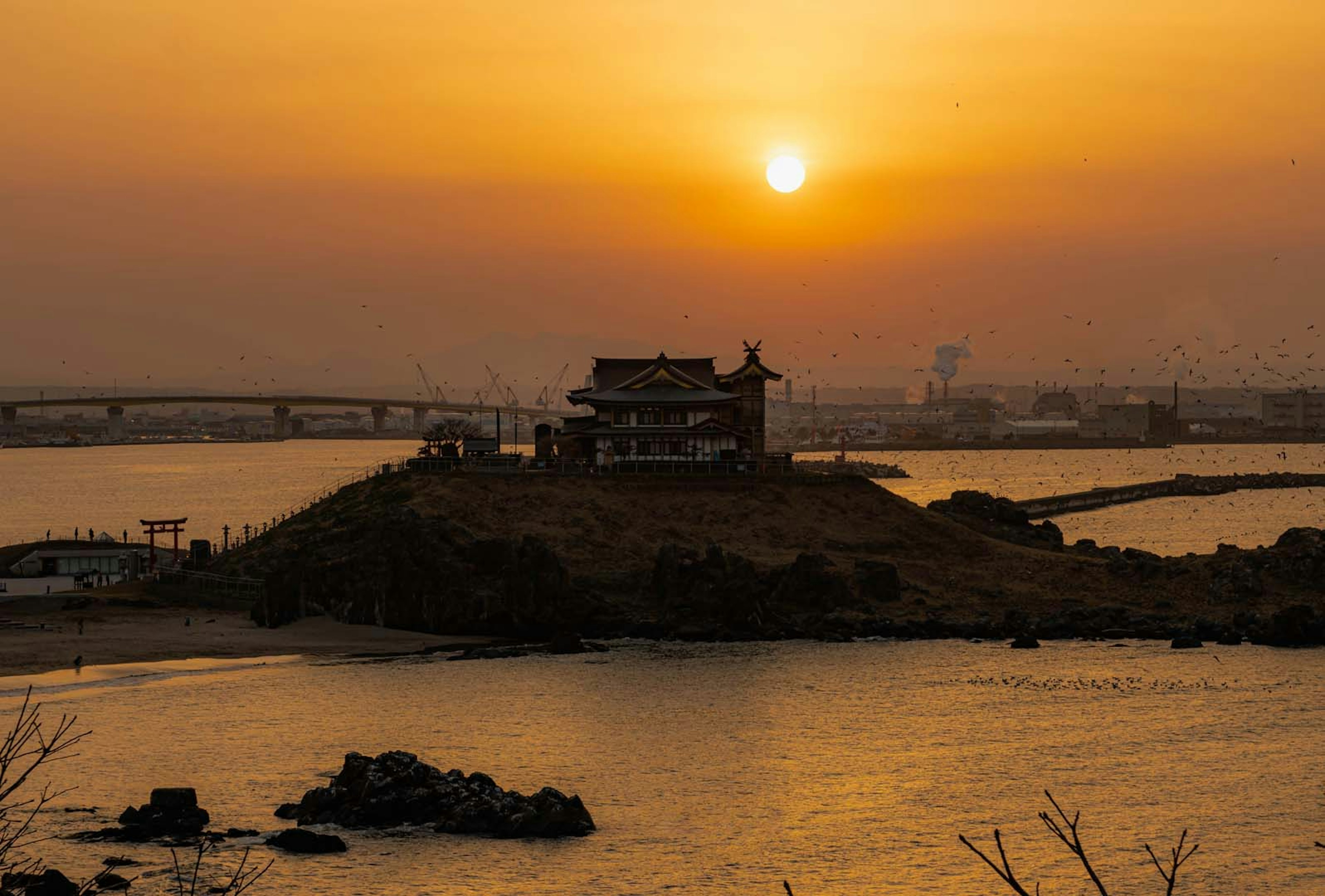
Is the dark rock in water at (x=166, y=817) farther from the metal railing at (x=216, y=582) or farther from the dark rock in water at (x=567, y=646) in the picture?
the metal railing at (x=216, y=582)

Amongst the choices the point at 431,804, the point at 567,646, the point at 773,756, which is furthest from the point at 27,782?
the point at 567,646

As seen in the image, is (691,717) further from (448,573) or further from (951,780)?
(448,573)

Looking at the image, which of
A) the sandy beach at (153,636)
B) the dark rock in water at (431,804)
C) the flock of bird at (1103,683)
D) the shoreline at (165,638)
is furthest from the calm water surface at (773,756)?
the sandy beach at (153,636)

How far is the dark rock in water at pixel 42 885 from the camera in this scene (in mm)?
28516

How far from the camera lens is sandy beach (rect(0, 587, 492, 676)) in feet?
192

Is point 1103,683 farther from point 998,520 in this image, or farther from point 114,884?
point 114,884

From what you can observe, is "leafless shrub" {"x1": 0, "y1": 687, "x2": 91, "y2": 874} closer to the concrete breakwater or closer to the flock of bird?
the flock of bird

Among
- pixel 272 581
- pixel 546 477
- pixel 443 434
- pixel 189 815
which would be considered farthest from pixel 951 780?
pixel 443 434

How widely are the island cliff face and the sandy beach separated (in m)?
1.69

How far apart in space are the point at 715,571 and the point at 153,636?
2372 centimetres

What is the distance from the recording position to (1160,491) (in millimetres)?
170125

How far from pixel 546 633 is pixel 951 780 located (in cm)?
2638

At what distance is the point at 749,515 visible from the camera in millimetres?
76438

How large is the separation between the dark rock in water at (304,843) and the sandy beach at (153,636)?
25.0 meters
